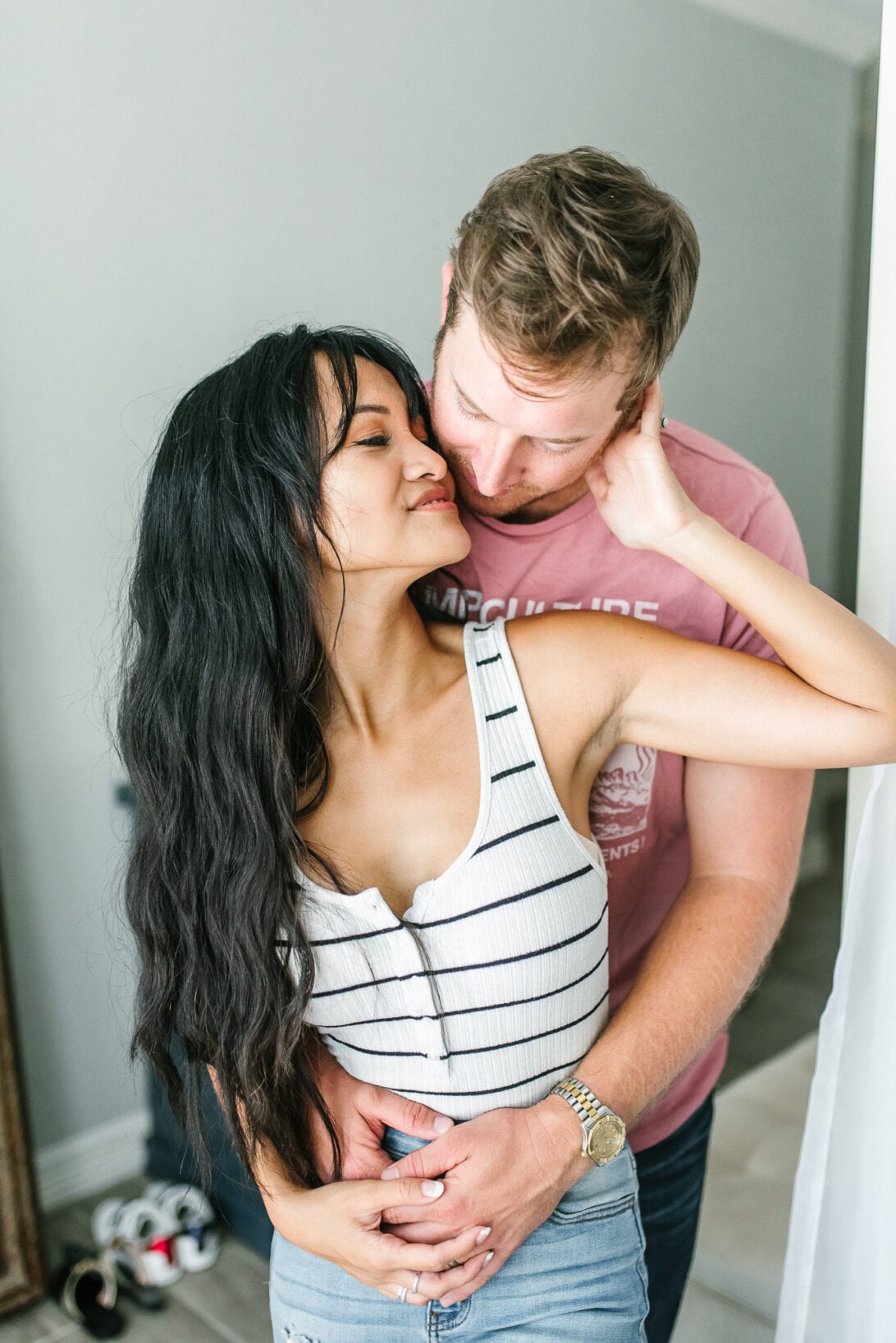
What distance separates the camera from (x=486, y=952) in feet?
3.52

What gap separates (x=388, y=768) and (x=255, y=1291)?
5.13ft

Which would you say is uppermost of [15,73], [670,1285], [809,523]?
[15,73]

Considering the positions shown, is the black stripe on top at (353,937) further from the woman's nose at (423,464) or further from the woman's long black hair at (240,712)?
the woman's nose at (423,464)

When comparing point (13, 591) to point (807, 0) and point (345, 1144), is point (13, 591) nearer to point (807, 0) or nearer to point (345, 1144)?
point (345, 1144)

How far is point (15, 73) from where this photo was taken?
6.25ft

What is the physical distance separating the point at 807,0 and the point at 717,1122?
3300mm

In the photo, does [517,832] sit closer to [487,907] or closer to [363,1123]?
[487,907]

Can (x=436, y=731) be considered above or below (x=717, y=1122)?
above

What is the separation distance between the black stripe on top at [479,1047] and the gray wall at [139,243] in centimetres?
79

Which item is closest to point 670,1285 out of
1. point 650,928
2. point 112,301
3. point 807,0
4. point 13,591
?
point 650,928

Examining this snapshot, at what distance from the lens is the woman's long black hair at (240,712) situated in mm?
1095

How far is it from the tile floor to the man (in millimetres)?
339

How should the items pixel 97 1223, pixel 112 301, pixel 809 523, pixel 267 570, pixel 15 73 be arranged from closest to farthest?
pixel 267 570 → pixel 15 73 → pixel 112 301 → pixel 97 1223 → pixel 809 523

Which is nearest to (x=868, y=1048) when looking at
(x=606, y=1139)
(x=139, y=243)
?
(x=606, y=1139)
